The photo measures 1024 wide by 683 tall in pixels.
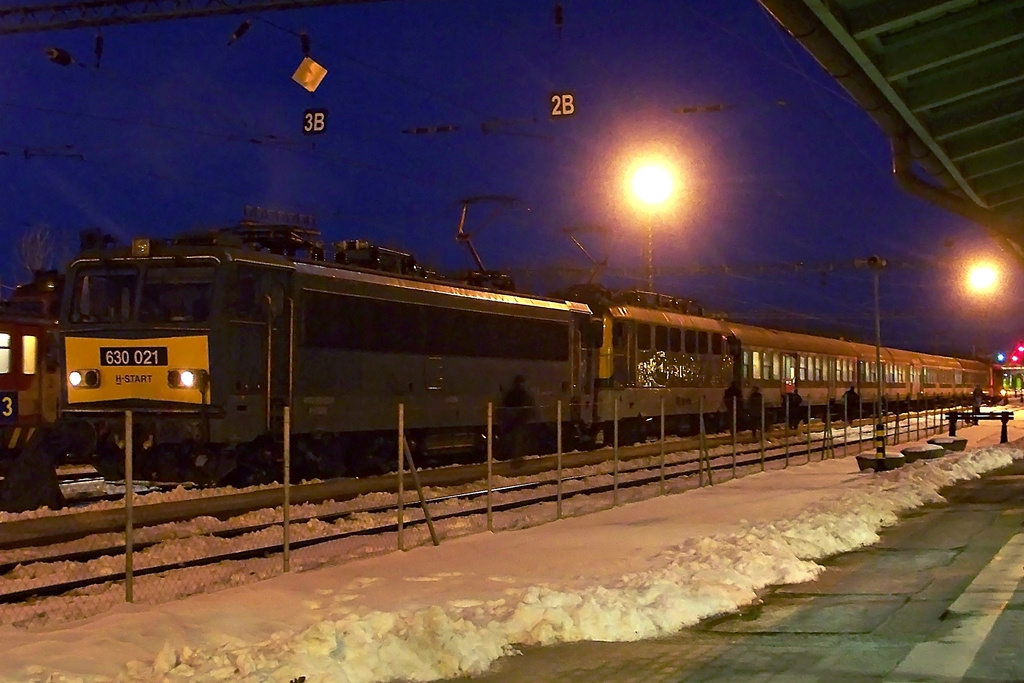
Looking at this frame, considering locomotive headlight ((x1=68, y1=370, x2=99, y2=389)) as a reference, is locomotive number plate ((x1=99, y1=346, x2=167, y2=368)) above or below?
→ above

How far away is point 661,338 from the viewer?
2972 centimetres

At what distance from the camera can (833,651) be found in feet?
24.9

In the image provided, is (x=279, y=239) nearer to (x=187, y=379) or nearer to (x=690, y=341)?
(x=187, y=379)

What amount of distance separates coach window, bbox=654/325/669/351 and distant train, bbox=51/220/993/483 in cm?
534

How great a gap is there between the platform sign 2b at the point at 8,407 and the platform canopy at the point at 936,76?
52.1 feet

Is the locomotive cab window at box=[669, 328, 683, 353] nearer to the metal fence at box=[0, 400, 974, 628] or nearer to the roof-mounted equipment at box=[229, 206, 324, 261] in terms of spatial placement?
the metal fence at box=[0, 400, 974, 628]

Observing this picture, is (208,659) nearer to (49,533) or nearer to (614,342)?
(49,533)

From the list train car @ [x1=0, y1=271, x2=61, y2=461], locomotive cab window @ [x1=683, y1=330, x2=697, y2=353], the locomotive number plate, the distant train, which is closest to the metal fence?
the distant train

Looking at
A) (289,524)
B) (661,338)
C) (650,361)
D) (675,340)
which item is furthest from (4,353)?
(675,340)

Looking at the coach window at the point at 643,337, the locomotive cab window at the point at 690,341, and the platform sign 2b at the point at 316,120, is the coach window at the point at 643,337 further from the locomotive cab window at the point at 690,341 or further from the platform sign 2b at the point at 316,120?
the platform sign 2b at the point at 316,120

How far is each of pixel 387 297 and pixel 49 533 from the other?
9961 mm

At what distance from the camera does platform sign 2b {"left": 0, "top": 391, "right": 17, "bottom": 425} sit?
66.4ft

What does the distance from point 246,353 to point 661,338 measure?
16.0 m

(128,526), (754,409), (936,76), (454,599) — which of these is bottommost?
(454,599)
